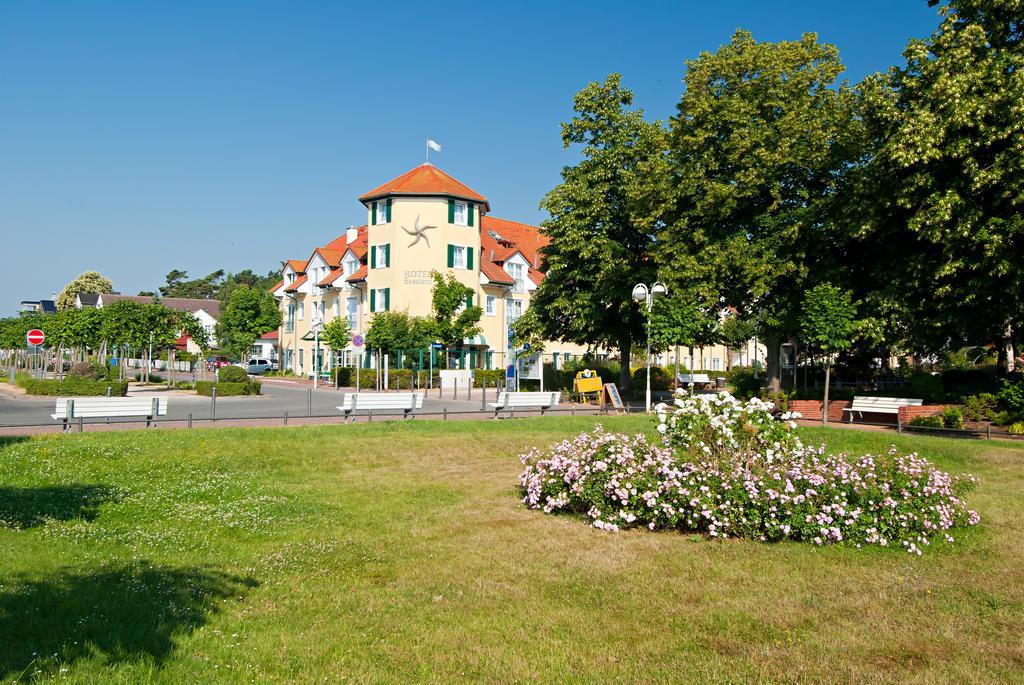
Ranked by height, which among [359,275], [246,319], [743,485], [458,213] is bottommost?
[743,485]

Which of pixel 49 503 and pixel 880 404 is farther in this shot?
pixel 880 404

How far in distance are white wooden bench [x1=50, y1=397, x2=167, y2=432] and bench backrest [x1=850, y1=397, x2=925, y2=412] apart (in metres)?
19.3

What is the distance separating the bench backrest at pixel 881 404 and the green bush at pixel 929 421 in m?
0.57

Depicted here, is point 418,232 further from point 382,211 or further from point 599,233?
point 599,233

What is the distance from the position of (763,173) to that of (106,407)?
2102cm

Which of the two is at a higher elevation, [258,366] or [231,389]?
[258,366]

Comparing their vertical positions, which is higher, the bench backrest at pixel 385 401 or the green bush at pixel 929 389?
the green bush at pixel 929 389

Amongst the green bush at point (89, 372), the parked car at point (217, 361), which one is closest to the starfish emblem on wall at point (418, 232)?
the green bush at point (89, 372)

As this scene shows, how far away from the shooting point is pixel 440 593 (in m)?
6.64

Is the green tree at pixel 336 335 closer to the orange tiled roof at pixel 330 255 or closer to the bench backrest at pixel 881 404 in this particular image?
the orange tiled roof at pixel 330 255

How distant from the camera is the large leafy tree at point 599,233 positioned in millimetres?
32188

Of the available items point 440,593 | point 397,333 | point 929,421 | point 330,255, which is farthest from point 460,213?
point 440,593

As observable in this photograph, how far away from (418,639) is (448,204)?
152ft

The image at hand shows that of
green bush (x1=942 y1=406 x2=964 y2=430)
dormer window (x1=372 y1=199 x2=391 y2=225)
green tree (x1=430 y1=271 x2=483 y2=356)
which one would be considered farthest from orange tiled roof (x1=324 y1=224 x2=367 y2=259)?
green bush (x1=942 y1=406 x2=964 y2=430)
